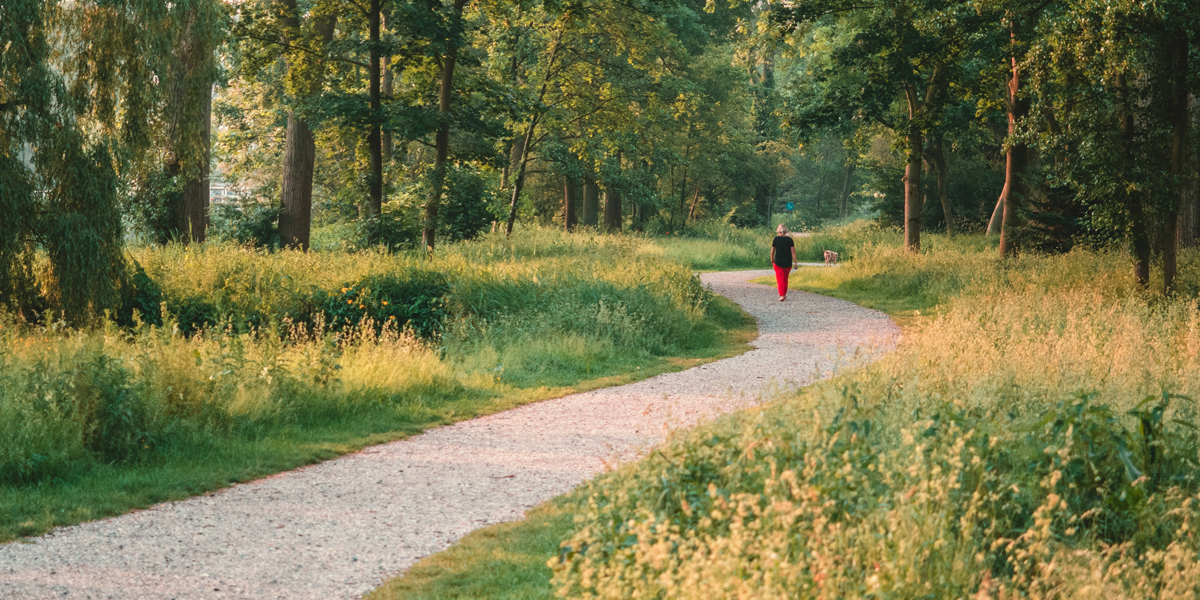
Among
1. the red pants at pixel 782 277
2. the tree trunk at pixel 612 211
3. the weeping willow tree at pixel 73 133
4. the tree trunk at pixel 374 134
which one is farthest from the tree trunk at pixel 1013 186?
the weeping willow tree at pixel 73 133

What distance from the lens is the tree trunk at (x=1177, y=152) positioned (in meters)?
14.1

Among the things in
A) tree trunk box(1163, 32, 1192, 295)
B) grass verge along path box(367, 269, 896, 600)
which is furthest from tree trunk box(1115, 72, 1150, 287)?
grass verge along path box(367, 269, 896, 600)

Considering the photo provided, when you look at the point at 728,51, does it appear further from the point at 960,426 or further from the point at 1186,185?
the point at 960,426

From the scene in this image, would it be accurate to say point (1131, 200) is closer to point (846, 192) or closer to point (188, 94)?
point (188, 94)

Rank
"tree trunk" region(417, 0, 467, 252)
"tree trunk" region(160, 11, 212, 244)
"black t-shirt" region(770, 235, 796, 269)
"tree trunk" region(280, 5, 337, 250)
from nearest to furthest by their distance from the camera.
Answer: "tree trunk" region(160, 11, 212, 244)
"tree trunk" region(417, 0, 467, 252)
"black t-shirt" region(770, 235, 796, 269)
"tree trunk" region(280, 5, 337, 250)

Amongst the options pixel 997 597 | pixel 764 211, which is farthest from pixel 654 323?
pixel 764 211

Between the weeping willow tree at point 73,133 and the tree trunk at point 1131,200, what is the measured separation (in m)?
14.4

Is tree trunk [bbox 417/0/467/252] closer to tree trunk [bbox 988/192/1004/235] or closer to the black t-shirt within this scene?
the black t-shirt

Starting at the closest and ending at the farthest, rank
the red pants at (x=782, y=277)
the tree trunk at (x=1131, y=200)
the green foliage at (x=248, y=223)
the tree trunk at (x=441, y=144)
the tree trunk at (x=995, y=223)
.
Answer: the tree trunk at (x=1131, y=200)
the tree trunk at (x=441, y=144)
the red pants at (x=782, y=277)
the green foliage at (x=248, y=223)
the tree trunk at (x=995, y=223)

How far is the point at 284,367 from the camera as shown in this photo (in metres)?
Result: 9.41

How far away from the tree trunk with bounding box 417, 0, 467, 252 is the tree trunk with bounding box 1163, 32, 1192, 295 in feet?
41.3

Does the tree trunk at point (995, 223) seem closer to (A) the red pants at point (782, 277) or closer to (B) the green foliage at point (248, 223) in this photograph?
(A) the red pants at point (782, 277)

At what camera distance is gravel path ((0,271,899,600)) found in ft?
16.4

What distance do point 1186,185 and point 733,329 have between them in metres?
7.58
